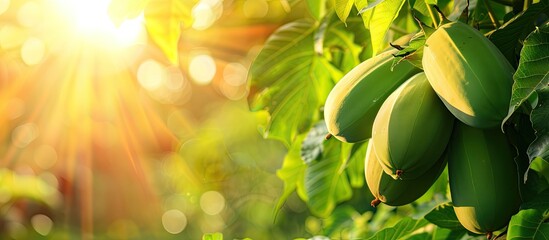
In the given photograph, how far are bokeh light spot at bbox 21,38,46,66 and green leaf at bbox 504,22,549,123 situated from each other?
188 inches

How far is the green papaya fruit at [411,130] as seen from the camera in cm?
84

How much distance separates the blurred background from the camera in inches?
155

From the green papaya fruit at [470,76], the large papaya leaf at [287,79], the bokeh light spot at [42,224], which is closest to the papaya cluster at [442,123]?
the green papaya fruit at [470,76]

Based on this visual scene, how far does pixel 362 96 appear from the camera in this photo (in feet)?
2.97

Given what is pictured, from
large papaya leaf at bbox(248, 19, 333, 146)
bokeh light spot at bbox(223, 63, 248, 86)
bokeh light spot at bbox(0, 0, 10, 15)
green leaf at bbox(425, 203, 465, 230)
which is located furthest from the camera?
bokeh light spot at bbox(0, 0, 10, 15)

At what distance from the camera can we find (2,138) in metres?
4.62

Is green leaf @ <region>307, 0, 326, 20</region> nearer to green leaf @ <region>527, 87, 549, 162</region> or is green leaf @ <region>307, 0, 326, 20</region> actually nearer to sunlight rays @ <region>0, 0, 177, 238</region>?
green leaf @ <region>527, 87, 549, 162</region>

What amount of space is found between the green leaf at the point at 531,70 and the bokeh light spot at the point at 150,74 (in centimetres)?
613

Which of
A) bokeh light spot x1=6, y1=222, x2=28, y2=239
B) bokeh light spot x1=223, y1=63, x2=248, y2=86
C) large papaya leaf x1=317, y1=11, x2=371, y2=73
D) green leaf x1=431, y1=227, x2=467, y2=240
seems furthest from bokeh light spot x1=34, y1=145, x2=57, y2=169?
green leaf x1=431, y1=227, x2=467, y2=240

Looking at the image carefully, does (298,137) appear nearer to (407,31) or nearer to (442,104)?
(407,31)

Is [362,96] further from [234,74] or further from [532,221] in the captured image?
[234,74]

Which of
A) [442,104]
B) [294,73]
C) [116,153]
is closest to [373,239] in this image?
[442,104]

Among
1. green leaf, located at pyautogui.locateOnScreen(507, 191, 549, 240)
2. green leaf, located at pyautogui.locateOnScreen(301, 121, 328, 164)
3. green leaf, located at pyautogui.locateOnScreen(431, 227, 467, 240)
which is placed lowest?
green leaf, located at pyautogui.locateOnScreen(507, 191, 549, 240)

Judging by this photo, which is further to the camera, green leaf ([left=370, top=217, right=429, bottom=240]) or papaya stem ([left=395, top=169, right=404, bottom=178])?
green leaf ([left=370, top=217, right=429, bottom=240])
